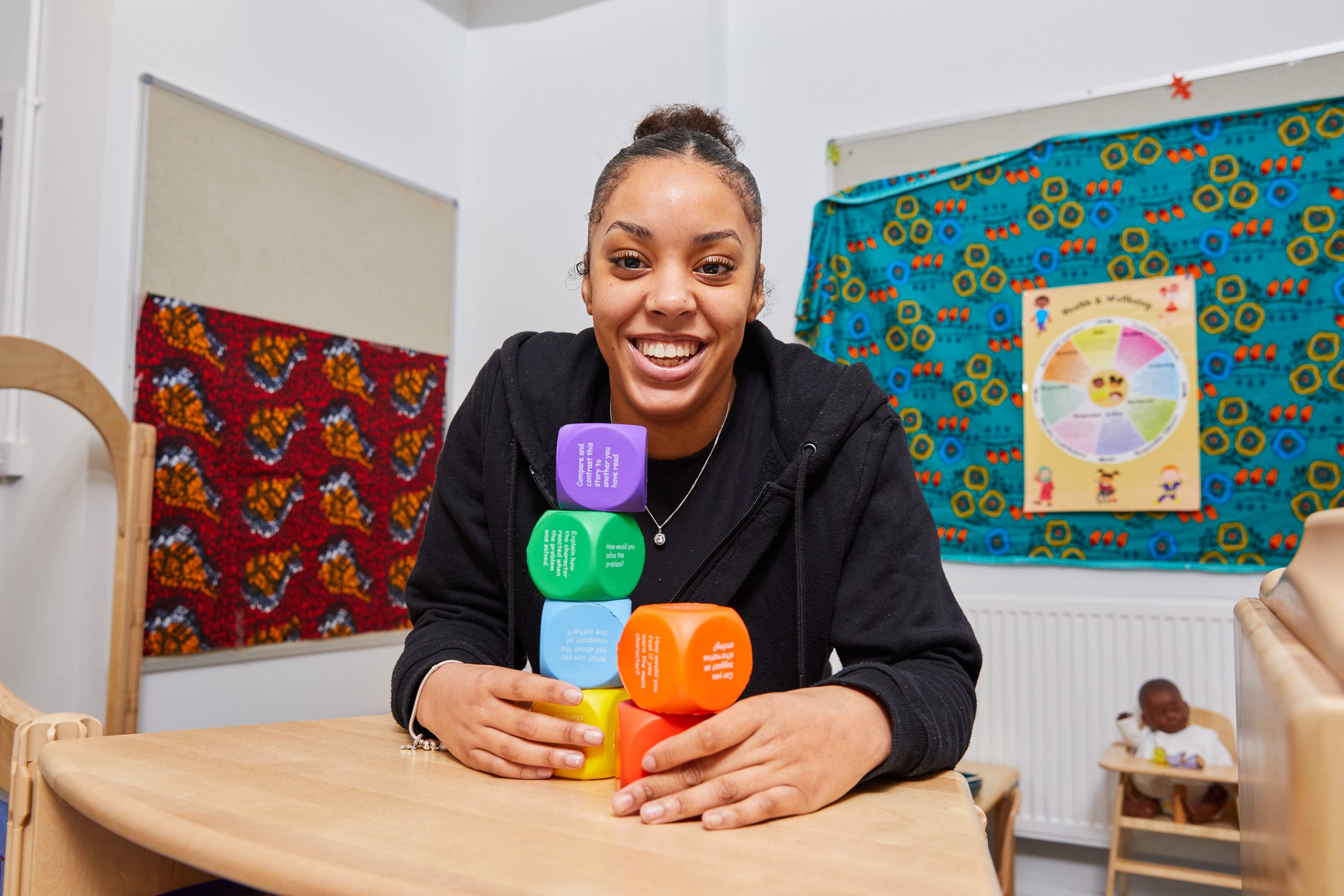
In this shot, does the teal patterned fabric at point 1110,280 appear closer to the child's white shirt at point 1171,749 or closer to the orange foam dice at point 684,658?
the child's white shirt at point 1171,749

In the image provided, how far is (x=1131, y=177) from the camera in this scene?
2.79 meters

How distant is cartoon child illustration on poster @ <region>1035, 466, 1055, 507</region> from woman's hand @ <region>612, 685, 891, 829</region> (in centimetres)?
228

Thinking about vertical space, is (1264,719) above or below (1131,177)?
below

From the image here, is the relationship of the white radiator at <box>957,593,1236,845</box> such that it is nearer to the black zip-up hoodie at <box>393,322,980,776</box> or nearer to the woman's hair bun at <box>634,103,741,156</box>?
the black zip-up hoodie at <box>393,322,980,776</box>

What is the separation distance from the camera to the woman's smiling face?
3.52ft

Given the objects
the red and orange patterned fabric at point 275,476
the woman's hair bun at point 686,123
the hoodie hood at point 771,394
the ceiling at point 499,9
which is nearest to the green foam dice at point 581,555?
the hoodie hood at point 771,394

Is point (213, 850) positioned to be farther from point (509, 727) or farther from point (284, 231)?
point (284, 231)

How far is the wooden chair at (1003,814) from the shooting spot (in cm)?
262

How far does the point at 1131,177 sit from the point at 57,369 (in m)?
2.88

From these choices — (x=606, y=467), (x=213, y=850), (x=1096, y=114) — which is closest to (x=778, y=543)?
(x=606, y=467)

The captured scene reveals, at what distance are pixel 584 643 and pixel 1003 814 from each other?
91.1 inches

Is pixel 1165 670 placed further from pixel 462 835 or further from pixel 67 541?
pixel 67 541

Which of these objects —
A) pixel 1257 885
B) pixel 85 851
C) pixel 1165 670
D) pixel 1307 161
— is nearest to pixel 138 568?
pixel 85 851

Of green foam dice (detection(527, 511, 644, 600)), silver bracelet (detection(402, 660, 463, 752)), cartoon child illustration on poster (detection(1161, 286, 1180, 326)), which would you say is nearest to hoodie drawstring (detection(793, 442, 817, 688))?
green foam dice (detection(527, 511, 644, 600))
